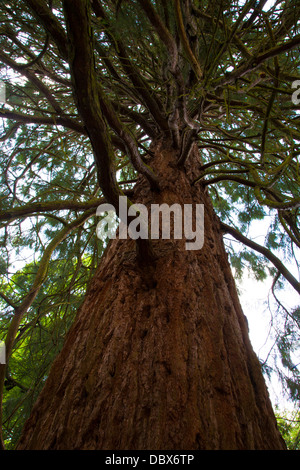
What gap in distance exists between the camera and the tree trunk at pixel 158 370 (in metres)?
0.75

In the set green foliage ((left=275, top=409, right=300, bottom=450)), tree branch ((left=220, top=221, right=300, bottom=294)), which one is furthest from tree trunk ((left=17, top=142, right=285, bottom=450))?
green foliage ((left=275, top=409, right=300, bottom=450))

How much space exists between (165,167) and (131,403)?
1467 mm

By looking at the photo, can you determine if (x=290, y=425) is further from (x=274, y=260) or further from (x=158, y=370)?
(x=158, y=370)

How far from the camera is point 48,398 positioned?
92cm

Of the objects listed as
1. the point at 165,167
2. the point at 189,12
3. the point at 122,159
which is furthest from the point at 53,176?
the point at 189,12

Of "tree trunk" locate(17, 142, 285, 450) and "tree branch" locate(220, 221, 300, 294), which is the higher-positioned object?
"tree branch" locate(220, 221, 300, 294)

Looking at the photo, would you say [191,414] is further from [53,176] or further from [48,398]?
[53,176]

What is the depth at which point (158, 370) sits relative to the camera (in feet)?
2.84

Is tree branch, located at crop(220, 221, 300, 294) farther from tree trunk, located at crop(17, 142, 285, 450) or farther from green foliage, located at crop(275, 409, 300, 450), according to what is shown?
green foliage, located at crop(275, 409, 300, 450)

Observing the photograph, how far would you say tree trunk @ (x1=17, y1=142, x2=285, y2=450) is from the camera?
75cm

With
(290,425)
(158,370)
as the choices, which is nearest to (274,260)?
(158,370)

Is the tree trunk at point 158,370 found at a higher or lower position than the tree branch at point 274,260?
lower

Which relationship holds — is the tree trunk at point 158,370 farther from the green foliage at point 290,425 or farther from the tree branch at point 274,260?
the green foliage at point 290,425

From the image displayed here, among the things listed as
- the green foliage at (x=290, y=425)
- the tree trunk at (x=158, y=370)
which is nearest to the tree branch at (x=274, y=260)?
the tree trunk at (x=158, y=370)
